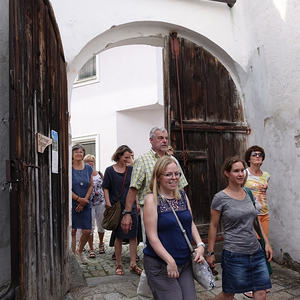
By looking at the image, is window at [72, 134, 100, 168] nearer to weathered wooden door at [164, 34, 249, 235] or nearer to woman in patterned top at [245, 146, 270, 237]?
weathered wooden door at [164, 34, 249, 235]

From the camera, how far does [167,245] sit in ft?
7.61

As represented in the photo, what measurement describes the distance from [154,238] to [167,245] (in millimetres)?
119

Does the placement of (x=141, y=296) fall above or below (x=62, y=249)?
below

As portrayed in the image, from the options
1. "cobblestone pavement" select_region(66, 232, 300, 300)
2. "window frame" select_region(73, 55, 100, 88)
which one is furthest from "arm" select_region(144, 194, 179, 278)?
"window frame" select_region(73, 55, 100, 88)

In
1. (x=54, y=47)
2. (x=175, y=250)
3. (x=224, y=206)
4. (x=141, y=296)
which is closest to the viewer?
(x=175, y=250)

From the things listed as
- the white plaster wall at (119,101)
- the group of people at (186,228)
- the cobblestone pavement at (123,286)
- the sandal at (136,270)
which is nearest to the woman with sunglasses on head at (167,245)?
the group of people at (186,228)

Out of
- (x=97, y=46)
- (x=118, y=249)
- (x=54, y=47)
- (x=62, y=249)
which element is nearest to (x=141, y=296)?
(x=62, y=249)

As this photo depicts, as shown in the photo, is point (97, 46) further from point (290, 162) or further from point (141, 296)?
point (141, 296)

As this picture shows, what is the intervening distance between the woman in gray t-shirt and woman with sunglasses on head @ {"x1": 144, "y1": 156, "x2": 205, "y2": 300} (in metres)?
0.52

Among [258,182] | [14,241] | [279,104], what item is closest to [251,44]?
[279,104]

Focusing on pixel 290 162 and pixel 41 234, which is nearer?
pixel 41 234

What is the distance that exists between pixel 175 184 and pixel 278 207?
107 inches

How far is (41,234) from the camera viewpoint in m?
2.61

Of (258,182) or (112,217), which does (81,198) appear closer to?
(112,217)
